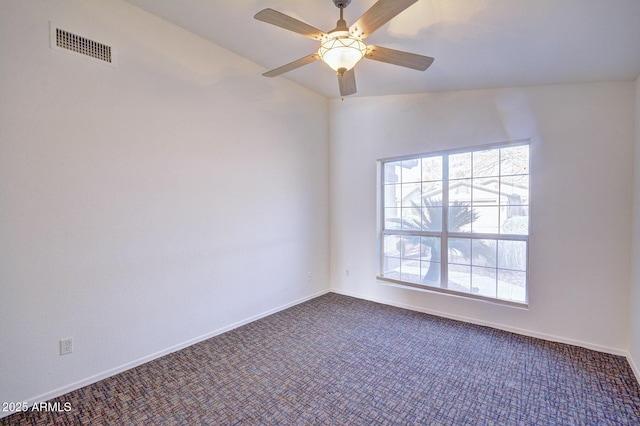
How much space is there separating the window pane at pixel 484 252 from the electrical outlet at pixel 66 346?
379cm

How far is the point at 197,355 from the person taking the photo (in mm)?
2623

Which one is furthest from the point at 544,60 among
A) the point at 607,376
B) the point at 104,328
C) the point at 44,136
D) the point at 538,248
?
the point at 104,328

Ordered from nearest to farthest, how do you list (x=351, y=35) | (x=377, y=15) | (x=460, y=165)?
(x=377, y=15)
(x=351, y=35)
(x=460, y=165)

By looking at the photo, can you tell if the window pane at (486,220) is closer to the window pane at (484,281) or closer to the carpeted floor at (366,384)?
the window pane at (484,281)

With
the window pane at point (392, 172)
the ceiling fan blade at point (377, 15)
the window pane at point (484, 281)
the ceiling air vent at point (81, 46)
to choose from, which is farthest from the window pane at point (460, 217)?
the ceiling air vent at point (81, 46)

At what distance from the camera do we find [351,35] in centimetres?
180

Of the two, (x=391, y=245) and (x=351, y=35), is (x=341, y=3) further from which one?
(x=391, y=245)

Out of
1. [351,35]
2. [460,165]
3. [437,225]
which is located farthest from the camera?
[437,225]

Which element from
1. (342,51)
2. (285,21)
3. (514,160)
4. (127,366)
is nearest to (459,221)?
(514,160)

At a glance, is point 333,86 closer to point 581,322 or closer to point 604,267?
point 604,267

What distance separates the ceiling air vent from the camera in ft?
6.69

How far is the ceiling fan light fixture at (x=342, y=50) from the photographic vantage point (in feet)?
5.99

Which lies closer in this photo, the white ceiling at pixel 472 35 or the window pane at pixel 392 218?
the white ceiling at pixel 472 35

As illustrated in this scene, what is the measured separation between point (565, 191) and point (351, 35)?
8.12 ft
